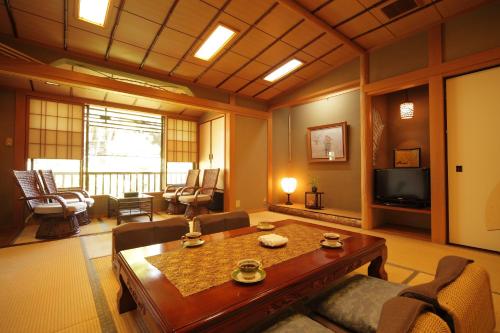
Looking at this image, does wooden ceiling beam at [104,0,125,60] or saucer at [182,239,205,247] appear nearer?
saucer at [182,239,205,247]

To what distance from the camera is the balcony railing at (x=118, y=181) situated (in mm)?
4808

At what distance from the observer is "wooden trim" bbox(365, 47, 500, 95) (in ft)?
9.01

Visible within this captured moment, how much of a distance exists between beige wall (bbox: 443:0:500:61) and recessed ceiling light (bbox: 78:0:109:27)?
165 inches

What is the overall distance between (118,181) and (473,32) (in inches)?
262

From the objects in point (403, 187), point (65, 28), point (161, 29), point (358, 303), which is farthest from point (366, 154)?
point (65, 28)

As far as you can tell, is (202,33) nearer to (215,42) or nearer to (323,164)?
(215,42)

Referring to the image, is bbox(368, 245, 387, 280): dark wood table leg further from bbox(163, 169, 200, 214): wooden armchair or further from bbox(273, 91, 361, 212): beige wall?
bbox(163, 169, 200, 214): wooden armchair

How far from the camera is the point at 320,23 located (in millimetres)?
3242

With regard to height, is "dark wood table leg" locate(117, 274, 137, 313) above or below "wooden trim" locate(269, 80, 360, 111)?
below

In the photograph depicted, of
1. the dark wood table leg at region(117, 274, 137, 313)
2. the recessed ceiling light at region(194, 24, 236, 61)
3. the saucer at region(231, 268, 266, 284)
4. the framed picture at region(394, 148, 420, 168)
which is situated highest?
the recessed ceiling light at region(194, 24, 236, 61)

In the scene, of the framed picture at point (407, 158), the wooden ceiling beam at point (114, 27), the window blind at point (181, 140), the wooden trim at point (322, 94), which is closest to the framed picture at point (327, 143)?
the wooden trim at point (322, 94)

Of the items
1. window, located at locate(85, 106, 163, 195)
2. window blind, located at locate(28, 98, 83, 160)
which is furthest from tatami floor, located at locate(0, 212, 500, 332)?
window, located at locate(85, 106, 163, 195)

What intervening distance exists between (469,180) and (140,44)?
4648mm

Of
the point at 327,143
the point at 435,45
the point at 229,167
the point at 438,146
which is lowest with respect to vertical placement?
the point at 229,167
